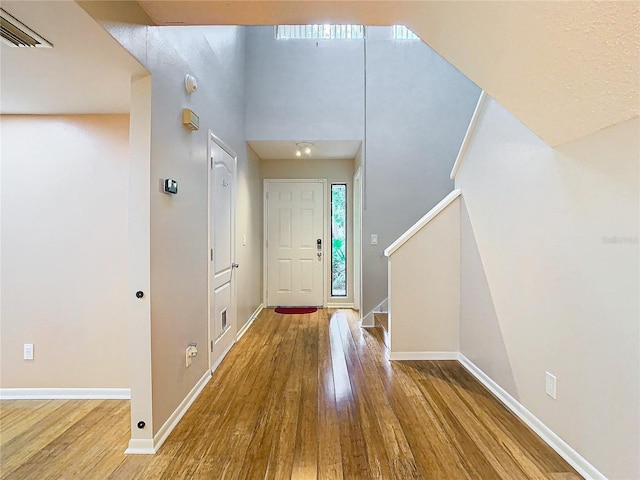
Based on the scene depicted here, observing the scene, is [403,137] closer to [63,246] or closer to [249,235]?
[249,235]

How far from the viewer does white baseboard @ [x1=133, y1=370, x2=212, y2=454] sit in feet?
5.74

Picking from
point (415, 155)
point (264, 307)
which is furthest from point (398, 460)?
point (264, 307)

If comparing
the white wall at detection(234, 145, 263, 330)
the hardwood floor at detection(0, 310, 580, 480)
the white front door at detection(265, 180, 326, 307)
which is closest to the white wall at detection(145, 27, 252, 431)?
the hardwood floor at detection(0, 310, 580, 480)

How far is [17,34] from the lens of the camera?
1331 millimetres

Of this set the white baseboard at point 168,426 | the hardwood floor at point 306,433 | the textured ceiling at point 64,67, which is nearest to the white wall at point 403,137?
the hardwood floor at point 306,433

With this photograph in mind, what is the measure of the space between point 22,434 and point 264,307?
341 centimetres

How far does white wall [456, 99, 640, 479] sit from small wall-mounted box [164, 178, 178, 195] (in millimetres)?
2164

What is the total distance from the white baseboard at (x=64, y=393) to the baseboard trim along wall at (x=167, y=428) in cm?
48

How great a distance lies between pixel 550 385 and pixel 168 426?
220 cm

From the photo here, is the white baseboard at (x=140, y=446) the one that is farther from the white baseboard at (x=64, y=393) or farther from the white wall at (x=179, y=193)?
the white baseboard at (x=64, y=393)

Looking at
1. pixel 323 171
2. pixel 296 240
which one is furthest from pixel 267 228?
pixel 323 171

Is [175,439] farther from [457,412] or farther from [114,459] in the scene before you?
[457,412]

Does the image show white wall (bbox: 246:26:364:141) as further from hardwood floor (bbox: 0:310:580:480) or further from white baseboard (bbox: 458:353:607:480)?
white baseboard (bbox: 458:353:607:480)

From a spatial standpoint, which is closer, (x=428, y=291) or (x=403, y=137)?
(x=428, y=291)
